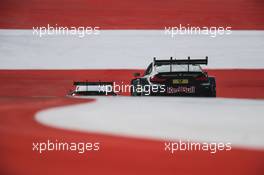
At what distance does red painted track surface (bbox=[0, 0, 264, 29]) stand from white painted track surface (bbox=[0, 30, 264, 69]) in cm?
19

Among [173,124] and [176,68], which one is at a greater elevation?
[176,68]

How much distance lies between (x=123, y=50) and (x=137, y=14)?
78 cm

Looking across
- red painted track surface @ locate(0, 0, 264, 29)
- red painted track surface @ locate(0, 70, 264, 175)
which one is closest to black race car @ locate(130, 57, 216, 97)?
red painted track surface @ locate(0, 70, 264, 175)

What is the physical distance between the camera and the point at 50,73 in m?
7.82

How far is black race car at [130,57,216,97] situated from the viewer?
16.9 feet

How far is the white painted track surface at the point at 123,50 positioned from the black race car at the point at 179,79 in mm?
2517

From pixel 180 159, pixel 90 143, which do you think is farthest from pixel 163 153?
pixel 90 143

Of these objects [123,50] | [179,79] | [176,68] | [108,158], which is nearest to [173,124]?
[108,158]

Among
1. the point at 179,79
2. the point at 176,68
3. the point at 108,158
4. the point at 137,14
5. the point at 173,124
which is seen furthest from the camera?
the point at 137,14

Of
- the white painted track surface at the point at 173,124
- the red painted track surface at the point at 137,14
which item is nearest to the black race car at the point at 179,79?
the white painted track surface at the point at 173,124

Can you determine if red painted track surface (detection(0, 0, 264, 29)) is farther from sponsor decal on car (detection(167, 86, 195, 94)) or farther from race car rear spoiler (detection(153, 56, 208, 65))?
sponsor decal on car (detection(167, 86, 195, 94))

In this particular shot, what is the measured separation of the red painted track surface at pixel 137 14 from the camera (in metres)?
7.86

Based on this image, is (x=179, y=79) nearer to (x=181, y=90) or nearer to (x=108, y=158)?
(x=181, y=90)

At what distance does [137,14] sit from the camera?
795 centimetres
